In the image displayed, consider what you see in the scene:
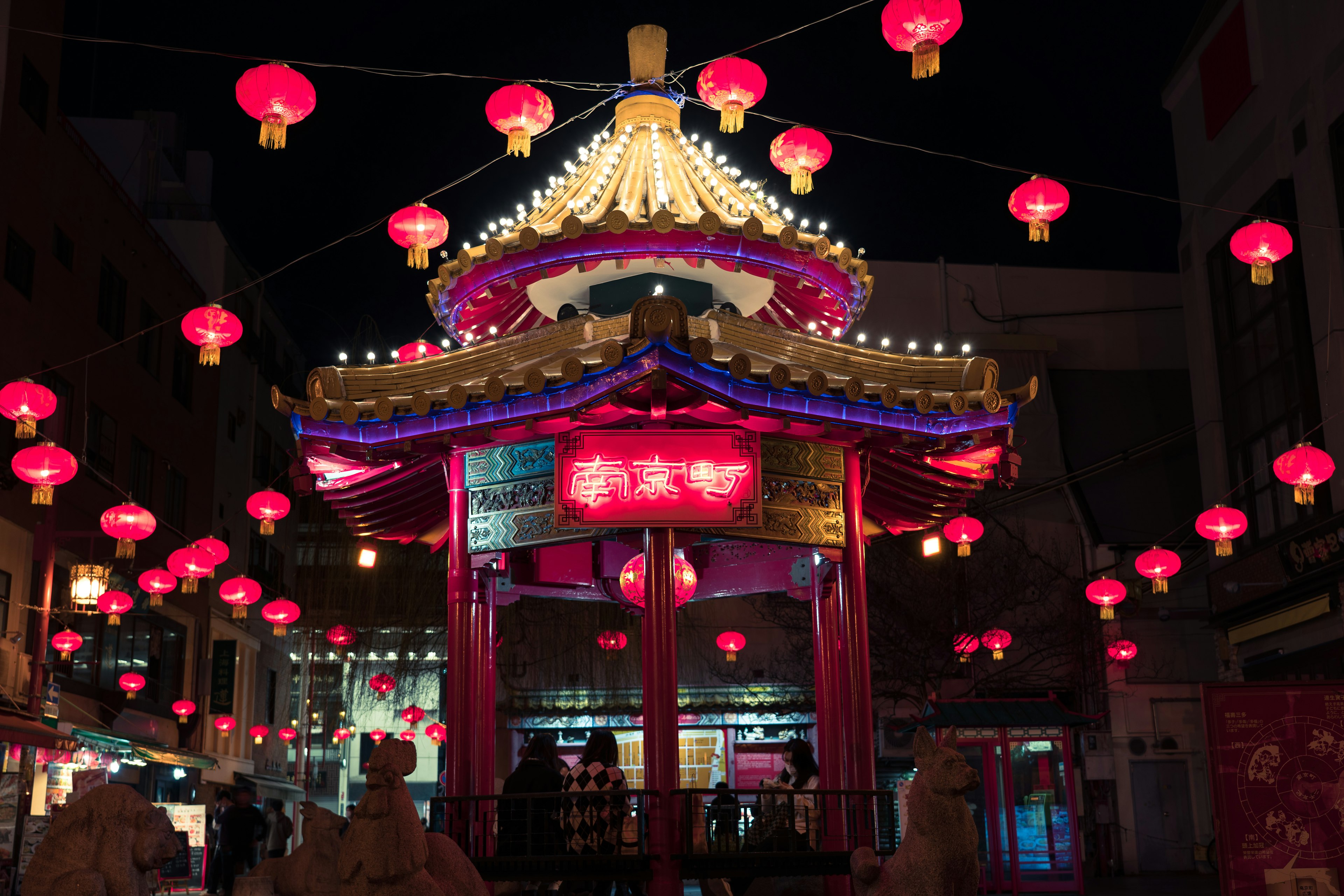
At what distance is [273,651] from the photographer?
127ft

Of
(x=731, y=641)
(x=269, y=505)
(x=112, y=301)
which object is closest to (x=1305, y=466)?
(x=731, y=641)

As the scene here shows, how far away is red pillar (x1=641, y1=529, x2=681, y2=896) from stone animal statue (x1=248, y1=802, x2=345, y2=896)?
7.50 feet

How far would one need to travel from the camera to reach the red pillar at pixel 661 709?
888 cm

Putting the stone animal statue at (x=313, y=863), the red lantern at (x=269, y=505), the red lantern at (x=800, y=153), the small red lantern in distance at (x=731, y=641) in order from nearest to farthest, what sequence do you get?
the stone animal statue at (x=313, y=863), the red lantern at (x=800, y=153), the red lantern at (x=269, y=505), the small red lantern in distance at (x=731, y=641)

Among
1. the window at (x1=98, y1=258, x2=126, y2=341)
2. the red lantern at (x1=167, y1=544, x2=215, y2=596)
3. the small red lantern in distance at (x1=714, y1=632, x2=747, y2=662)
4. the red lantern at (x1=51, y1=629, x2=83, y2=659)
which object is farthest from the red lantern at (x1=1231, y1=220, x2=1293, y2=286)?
the window at (x1=98, y1=258, x2=126, y2=341)

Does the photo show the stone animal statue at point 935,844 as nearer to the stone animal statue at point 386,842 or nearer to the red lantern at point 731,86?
the stone animal statue at point 386,842

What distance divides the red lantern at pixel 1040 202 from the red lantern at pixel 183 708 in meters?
22.2

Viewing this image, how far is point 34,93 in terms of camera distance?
854 inches

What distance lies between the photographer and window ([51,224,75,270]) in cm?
2266

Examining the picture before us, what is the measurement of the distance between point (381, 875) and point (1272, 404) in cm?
2122

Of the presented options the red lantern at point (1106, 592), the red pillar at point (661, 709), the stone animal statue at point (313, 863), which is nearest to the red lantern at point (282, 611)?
the red pillar at point (661, 709)

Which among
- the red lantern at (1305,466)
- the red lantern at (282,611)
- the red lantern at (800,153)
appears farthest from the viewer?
the red lantern at (282,611)

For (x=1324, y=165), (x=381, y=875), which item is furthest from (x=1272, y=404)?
(x=381, y=875)

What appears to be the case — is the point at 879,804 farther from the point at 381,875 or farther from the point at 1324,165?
the point at 1324,165
